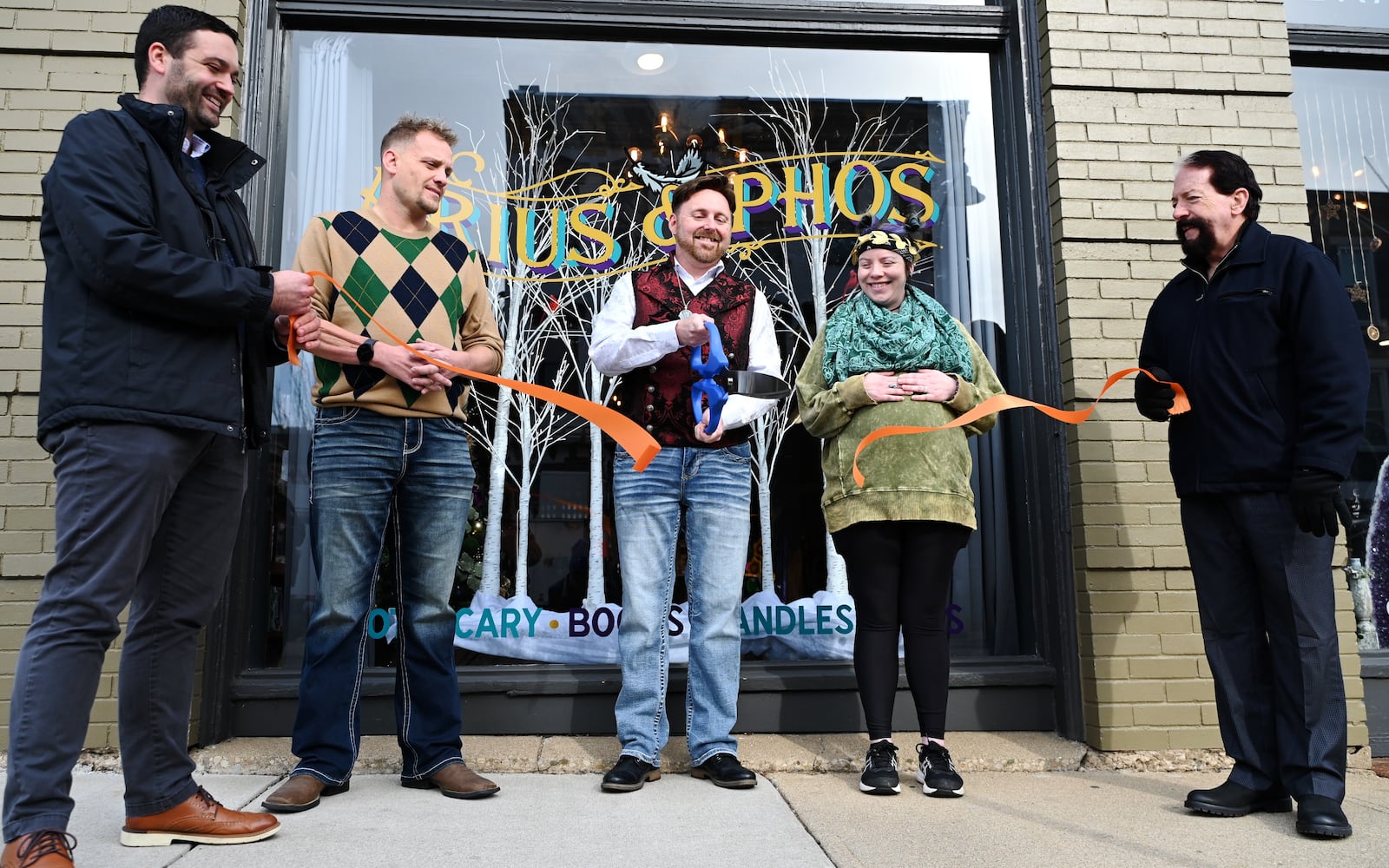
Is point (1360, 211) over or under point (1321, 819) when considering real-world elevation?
over

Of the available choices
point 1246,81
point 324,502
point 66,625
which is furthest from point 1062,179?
point 66,625

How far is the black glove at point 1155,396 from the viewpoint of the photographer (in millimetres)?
3262

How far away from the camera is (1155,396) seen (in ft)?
10.8

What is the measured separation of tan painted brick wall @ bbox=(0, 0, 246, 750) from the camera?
3.59 metres

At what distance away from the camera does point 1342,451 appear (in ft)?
9.32

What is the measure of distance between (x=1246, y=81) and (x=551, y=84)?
3118mm

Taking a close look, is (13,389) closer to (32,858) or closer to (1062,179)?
(32,858)

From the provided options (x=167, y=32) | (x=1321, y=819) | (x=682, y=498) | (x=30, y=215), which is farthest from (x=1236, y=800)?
(x=30, y=215)

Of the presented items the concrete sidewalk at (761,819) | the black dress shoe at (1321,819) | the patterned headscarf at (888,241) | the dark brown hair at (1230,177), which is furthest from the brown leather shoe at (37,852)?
the dark brown hair at (1230,177)

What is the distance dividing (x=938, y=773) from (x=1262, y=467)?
140cm

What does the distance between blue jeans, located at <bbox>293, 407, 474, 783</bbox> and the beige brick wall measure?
8.15ft

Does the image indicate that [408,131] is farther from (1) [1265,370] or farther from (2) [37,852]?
(1) [1265,370]

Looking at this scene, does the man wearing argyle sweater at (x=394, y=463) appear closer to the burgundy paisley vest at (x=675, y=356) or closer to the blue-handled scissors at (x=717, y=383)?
the burgundy paisley vest at (x=675, y=356)

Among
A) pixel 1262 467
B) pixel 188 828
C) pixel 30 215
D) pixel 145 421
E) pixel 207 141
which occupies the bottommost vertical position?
pixel 188 828
